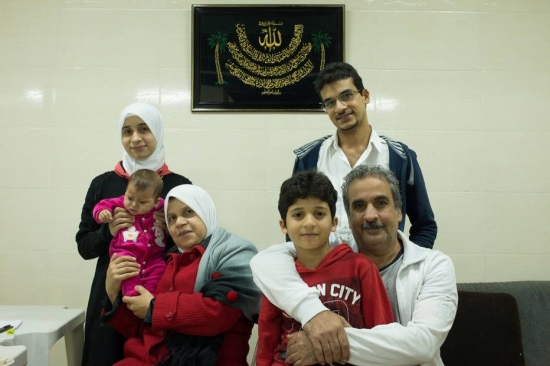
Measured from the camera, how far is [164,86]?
9.71ft

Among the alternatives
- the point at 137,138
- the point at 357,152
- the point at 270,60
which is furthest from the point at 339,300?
the point at 270,60

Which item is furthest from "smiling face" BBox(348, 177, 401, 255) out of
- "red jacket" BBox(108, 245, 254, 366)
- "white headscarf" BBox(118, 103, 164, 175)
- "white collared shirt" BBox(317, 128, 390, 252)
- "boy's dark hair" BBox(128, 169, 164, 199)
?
"white headscarf" BBox(118, 103, 164, 175)

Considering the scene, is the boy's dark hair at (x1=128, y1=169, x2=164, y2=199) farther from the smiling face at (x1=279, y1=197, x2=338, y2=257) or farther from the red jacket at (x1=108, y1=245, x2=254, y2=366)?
the smiling face at (x1=279, y1=197, x2=338, y2=257)

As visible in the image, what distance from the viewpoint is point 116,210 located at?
185 cm

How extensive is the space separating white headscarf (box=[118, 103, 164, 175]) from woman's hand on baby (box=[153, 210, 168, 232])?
Result: 23cm

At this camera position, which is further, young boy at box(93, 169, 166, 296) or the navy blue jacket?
the navy blue jacket

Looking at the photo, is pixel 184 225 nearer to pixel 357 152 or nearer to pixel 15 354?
pixel 15 354

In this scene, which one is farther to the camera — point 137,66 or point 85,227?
point 137,66

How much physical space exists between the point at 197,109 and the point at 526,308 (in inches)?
85.6

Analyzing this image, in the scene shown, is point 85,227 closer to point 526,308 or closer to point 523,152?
point 526,308

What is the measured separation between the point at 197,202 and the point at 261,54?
4.74ft

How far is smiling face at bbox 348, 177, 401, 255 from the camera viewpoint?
1.62m

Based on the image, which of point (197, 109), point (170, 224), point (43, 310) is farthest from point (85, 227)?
point (197, 109)

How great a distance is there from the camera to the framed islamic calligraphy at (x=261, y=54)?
294 cm
